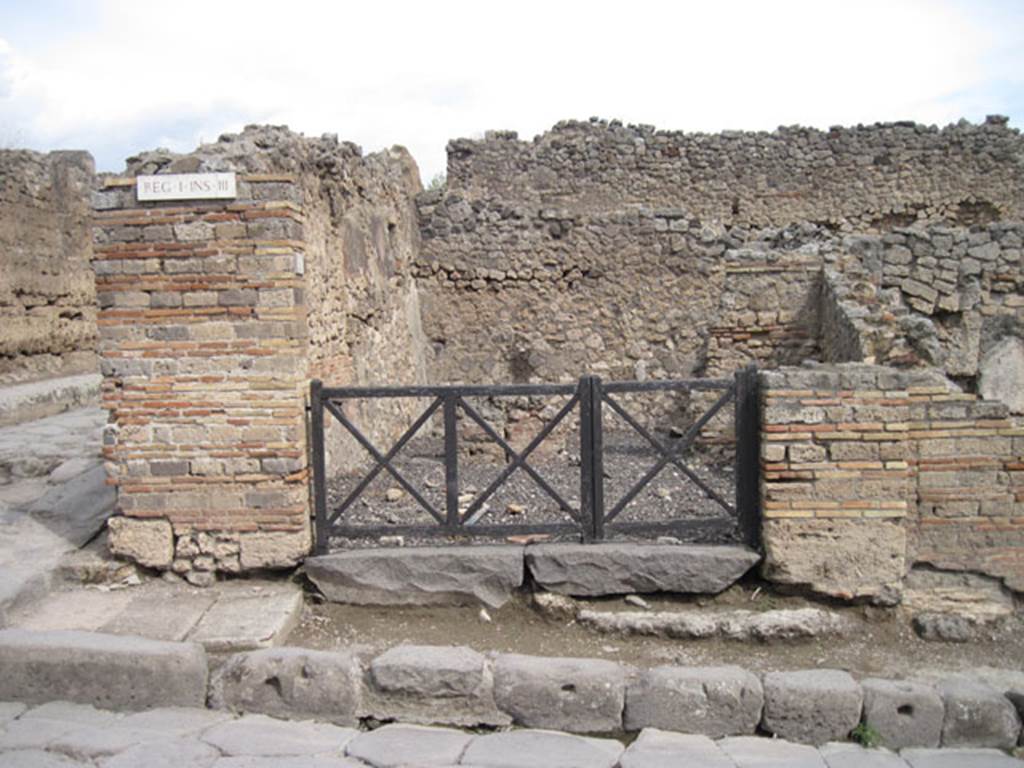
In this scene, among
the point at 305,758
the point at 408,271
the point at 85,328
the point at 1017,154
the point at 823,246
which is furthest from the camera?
the point at 1017,154

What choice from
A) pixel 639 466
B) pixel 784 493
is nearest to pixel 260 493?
pixel 784 493

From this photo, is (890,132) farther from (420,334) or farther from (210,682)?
(210,682)

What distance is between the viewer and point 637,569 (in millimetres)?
4871

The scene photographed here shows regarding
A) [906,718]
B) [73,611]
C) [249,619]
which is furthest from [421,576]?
[906,718]

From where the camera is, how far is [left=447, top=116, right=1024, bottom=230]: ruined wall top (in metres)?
15.0

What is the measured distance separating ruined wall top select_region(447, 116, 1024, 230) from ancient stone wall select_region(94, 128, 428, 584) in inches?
413

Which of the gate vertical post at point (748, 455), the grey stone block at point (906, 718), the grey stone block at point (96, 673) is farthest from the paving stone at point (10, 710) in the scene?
the grey stone block at point (906, 718)

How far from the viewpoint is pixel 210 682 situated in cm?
419

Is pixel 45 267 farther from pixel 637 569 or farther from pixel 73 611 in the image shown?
pixel 637 569

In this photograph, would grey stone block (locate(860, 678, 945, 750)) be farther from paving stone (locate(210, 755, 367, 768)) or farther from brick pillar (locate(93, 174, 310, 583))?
brick pillar (locate(93, 174, 310, 583))

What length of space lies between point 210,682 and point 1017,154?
16.2 metres

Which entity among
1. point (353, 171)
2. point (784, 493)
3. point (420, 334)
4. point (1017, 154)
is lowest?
point (784, 493)

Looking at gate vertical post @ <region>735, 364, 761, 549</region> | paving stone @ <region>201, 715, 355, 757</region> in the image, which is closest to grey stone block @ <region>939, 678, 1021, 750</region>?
gate vertical post @ <region>735, 364, 761, 549</region>

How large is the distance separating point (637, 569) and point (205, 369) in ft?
9.19
